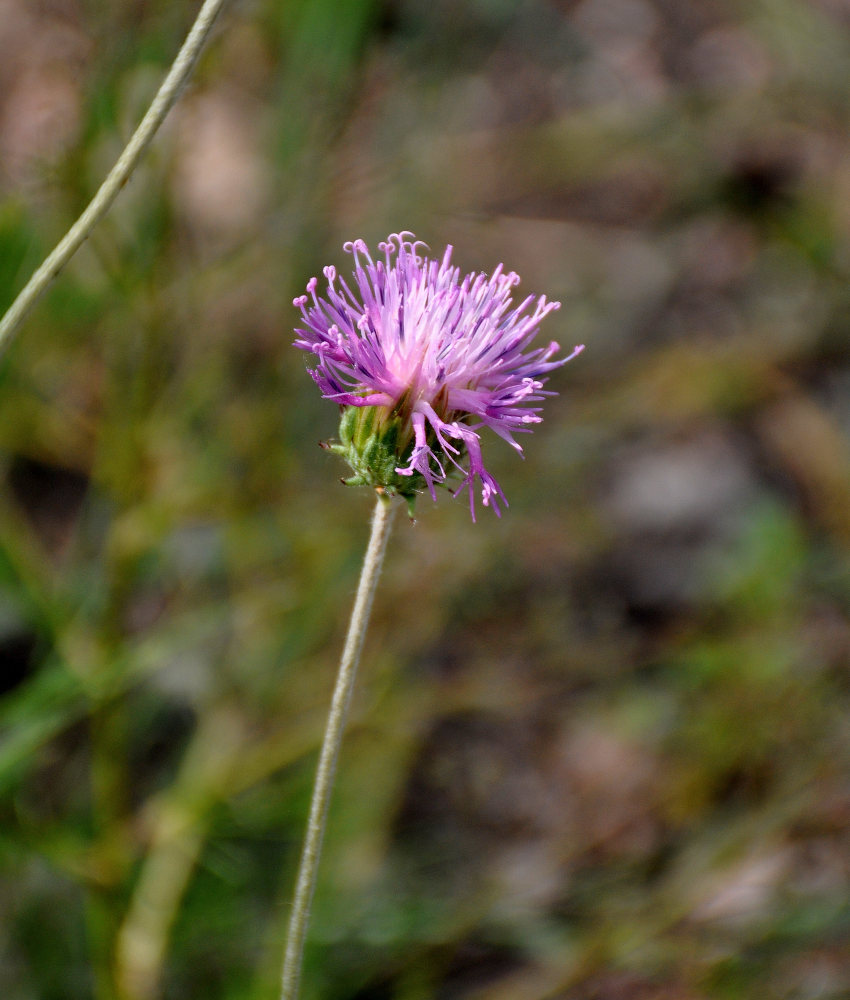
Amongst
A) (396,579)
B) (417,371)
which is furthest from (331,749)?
(396,579)

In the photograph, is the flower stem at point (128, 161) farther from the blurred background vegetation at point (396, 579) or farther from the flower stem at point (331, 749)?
the blurred background vegetation at point (396, 579)

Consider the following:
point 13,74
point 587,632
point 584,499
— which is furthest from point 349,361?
point 13,74

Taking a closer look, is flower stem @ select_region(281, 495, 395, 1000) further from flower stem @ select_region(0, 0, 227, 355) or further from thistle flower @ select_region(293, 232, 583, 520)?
flower stem @ select_region(0, 0, 227, 355)

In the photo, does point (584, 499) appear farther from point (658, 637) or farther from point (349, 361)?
point (349, 361)

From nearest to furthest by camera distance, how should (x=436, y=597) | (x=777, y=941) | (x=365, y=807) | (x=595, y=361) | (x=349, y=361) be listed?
(x=349, y=361), (x=777, y=941), (x=365, y=807), (x=436, y=597), (x=595, y=361)

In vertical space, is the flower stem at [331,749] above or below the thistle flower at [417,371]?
below

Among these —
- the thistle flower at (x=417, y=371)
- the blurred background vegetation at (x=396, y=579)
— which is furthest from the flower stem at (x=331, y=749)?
the blurred background vegetation at (x=396, y=579)
